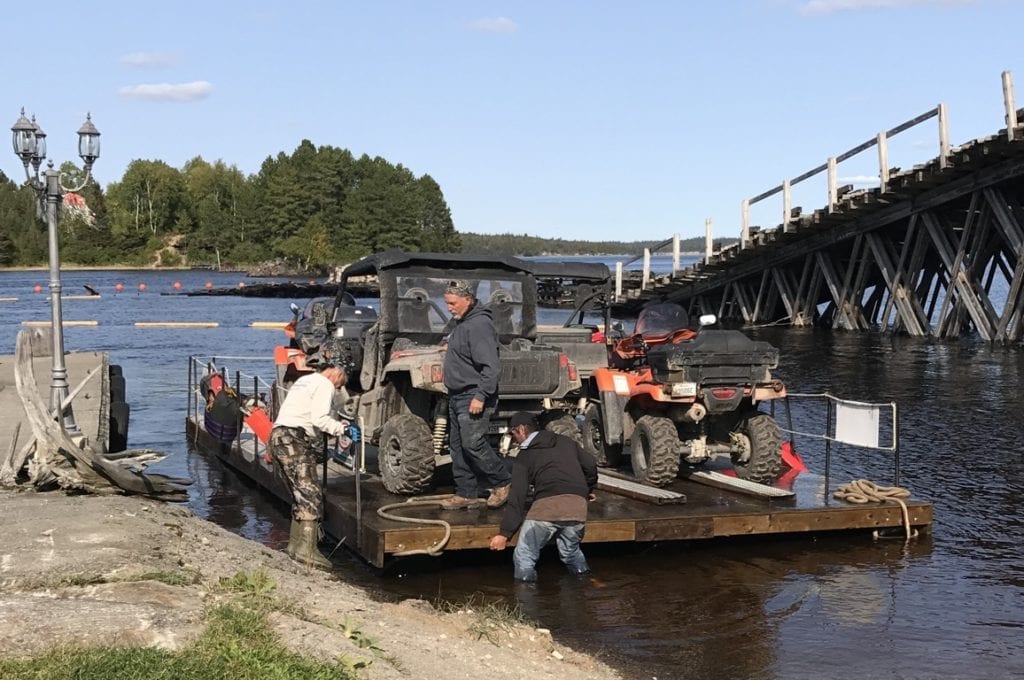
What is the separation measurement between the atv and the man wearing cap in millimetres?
1882

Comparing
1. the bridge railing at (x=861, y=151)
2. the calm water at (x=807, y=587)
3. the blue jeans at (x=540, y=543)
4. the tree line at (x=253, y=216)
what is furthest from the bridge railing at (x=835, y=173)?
the tree line at (x=253, y=216)

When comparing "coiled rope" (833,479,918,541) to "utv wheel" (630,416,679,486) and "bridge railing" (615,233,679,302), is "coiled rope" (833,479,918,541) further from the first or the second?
"bridge railing" (615,233,679,302)

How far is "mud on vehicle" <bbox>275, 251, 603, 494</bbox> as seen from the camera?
10.9m

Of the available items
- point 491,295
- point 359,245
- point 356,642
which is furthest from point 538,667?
point 359,245

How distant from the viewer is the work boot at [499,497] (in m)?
10.4

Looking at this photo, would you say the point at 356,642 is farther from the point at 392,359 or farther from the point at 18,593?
the point at 392,359

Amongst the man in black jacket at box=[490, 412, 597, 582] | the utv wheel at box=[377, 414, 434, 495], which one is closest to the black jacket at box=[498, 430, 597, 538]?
the man in black jacket at box=[490, 412, 597, 582]

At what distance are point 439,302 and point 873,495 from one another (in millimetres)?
4562

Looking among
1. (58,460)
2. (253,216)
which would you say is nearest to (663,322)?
(58,460)

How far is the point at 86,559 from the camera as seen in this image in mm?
7844

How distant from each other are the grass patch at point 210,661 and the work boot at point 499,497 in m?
3.65

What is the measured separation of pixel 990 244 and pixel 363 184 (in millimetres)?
109783

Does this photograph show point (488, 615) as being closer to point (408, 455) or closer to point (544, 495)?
point (544, 495)

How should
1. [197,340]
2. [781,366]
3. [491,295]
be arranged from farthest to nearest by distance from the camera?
[197,340], [781,366], [491,295]
